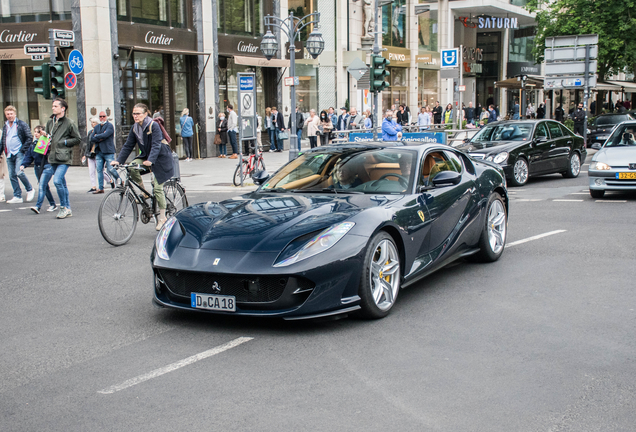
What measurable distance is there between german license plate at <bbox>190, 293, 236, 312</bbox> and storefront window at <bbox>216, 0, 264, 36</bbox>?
25517 millimetres

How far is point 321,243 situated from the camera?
17.4 feet

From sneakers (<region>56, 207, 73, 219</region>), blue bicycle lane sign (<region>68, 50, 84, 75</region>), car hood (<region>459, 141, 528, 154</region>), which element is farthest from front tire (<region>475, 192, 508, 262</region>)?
blue bicycle lane sign (<region>68, 50, 84, 75</region>)

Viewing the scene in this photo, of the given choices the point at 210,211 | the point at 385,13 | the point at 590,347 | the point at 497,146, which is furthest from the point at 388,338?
the point at 385,13

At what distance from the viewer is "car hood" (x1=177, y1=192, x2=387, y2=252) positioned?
536cm

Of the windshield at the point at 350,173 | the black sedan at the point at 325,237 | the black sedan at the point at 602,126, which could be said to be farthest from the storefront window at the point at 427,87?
the windshield at the point at 350,173

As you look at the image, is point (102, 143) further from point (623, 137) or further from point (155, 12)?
point (155, 12)

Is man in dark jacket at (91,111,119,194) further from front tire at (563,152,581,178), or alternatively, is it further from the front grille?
the front grille

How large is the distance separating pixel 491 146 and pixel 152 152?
9869 mm

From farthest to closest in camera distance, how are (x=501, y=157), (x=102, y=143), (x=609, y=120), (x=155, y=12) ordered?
(x=609, y=120) < (x=155, y=12) < (x=501, y=157) < (x=102, y=143)

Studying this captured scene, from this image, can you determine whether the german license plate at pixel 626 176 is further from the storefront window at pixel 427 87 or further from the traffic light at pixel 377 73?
the storefront window at pixel 427 87

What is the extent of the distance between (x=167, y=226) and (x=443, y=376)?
108 inches

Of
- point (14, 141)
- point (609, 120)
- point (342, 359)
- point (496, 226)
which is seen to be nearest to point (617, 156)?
point (496, 226)

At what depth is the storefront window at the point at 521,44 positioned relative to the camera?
54.3m

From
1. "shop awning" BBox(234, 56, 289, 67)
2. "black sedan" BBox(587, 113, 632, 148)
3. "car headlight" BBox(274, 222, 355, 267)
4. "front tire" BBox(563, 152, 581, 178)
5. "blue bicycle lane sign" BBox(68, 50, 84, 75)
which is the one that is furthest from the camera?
"black sedan" BBox(587, 113, 632, 148)
